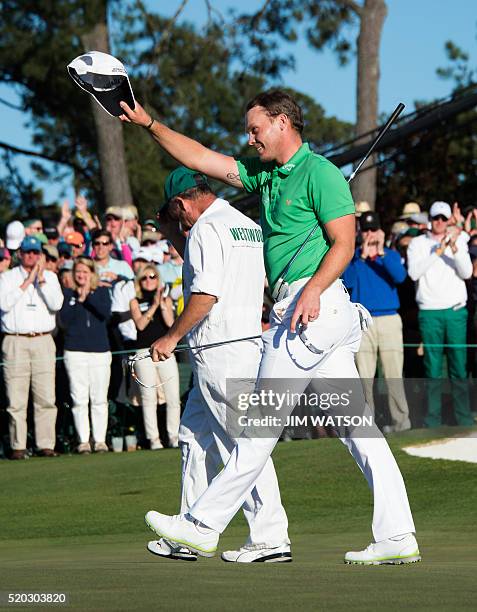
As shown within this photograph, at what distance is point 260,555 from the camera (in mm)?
6918

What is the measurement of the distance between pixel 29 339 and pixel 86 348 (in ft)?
2.10

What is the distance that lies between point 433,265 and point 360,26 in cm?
1176

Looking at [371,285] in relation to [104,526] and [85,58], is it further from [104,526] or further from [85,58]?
[85,58]

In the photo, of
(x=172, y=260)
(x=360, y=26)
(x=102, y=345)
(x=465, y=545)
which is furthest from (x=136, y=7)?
(x=465, y=545)

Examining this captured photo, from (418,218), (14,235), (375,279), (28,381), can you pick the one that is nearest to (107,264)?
(28,381)

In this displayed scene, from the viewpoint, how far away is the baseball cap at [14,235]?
1723 cm

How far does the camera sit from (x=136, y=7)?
2842 centimetres

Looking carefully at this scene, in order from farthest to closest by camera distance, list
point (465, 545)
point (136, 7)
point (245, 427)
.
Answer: point (136, 7) → point (465, 545) → point (245, 427)

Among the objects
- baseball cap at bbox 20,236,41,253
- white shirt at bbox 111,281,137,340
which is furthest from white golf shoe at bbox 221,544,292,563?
white shirt at bbox 111,281,137,340

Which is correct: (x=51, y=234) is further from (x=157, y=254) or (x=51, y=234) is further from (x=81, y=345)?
(x=81, y=345)

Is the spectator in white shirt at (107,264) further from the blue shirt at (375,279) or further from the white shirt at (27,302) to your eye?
the blue shirt at (375,279)

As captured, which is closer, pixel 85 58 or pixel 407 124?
pixel 85 58

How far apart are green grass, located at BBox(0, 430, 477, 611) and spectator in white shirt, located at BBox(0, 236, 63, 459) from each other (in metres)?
0.62

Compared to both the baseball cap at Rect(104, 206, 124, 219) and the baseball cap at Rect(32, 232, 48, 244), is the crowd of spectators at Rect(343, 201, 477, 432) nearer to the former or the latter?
the baseball cap at Rect(104, 206, 124, 219)
